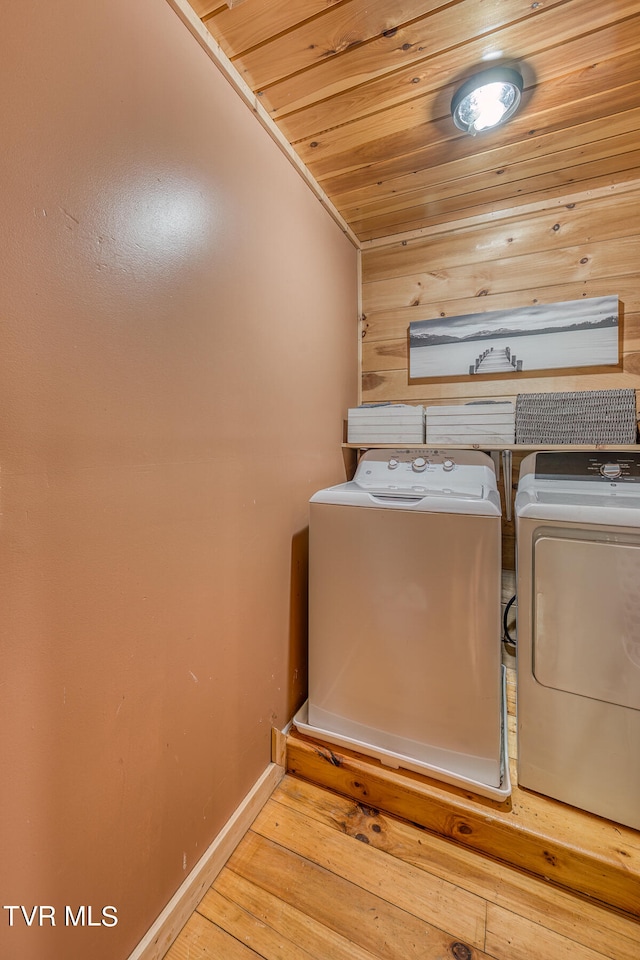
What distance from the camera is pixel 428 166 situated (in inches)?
65.9

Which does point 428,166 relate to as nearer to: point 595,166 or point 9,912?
point 595,166

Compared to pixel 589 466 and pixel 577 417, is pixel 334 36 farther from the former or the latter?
pixel 589 466

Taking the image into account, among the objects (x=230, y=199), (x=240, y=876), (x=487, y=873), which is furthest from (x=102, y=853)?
(x=230, y=199)

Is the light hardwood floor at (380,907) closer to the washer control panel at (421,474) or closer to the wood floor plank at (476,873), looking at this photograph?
the wood floor plank at (476,873)

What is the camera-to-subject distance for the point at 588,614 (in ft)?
3.88

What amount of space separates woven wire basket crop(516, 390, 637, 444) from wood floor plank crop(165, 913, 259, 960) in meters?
1.85

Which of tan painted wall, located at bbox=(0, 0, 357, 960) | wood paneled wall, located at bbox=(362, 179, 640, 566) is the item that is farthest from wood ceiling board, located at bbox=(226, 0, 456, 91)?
wood paneled wall, located at bbox=(362, 179, 640, 566)

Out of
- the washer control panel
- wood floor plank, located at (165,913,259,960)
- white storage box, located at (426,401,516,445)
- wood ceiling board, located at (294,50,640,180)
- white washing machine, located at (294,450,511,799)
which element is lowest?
wood floor plank, located at (165,913,259,960)

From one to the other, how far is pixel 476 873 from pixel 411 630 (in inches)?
27.0

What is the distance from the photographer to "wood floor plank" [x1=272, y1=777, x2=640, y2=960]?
1033 mm

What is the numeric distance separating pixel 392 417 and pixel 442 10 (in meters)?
1.27

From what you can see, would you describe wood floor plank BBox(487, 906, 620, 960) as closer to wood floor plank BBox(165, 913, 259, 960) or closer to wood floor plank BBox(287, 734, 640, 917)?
wood floor plank BBox(287, 734, 640, 917)

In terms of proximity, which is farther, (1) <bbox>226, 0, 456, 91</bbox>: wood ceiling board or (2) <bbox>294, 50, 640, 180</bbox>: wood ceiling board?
(2) <bbox>294, 50, 640, 180</bbox>: wood ceiling board

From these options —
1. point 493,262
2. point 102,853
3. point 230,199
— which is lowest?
point 102,853
